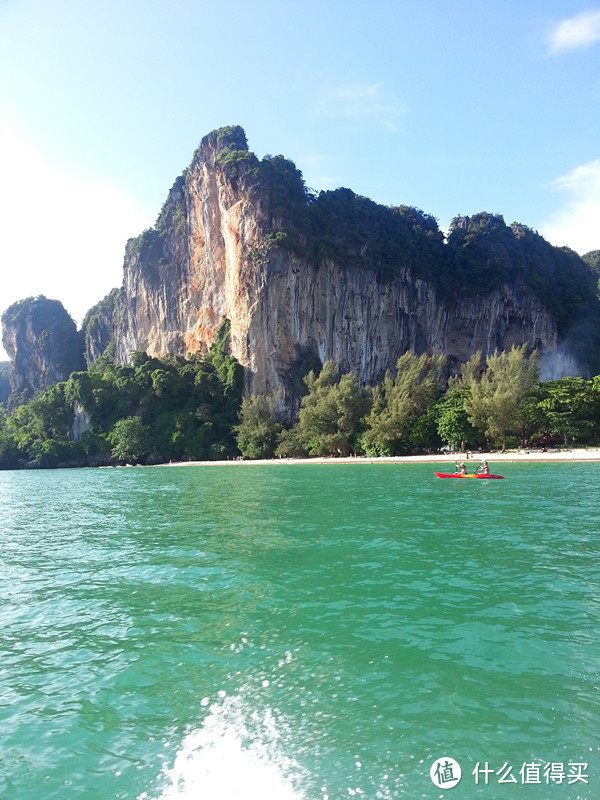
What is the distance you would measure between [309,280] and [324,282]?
2126 millimetres

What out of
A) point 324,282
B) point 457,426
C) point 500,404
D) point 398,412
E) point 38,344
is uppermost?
point 38,344

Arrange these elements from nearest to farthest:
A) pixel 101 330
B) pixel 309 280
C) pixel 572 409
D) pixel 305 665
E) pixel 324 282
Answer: pixel 305 665 → pixel 572 409 → pixel 309 280 → pixel 324 282 → pixel 101 330

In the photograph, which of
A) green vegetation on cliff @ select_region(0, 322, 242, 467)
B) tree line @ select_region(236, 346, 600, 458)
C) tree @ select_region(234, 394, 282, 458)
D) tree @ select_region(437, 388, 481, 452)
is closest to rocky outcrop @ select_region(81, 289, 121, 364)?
green vegetation on cliff @ select_region(0, 322, 242, 467)

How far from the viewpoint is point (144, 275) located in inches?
3098

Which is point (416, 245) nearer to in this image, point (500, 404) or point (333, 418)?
point (333, 418)

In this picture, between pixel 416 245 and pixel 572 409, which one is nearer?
pixel 572 409

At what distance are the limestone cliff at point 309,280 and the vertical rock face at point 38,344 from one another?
24.3 meters

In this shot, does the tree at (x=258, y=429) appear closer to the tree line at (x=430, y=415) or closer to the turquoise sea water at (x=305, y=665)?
the tree line at (x=430, y=415)

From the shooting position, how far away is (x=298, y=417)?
56719 millimetres

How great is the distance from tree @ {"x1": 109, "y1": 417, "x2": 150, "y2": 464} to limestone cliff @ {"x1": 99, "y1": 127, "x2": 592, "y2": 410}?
13766mm

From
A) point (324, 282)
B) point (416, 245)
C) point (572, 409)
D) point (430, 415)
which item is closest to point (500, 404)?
point (572, 409)

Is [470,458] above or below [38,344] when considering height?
below

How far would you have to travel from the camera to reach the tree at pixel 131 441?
2281 inches

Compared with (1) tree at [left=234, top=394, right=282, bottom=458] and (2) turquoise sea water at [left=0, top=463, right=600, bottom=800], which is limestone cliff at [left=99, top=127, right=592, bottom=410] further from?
(2) turquoise sea water at [left=0, top=463, right=600, bottom=800]
